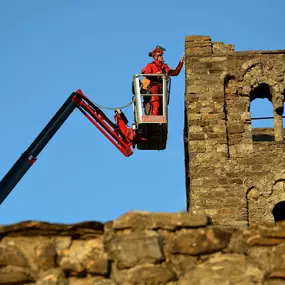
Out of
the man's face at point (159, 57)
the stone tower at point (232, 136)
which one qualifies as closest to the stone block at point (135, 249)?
the stone tower at point (232, 136)

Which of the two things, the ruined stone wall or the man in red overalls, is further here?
the man in red overalls

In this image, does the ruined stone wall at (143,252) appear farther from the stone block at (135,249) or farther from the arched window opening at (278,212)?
the arched window opening at (278,212)

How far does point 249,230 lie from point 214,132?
44.4 ft

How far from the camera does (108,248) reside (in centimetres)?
555

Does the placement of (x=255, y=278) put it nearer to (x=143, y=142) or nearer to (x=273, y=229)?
(x=273, y=229)

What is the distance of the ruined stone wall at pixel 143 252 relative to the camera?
5.45 m

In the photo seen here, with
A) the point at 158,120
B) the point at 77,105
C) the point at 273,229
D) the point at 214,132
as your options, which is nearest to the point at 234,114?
the point at 214,132

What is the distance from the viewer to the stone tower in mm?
18344

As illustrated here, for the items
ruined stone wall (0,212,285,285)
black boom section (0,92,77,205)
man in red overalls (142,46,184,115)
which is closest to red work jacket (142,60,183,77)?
man in red overalls (142,46,184,115)

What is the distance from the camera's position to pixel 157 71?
772 inches

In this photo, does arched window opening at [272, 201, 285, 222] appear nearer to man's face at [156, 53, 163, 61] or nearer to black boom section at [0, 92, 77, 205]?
man's face at [156, 53, 163, 61]

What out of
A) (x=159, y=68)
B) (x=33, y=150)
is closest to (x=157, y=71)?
(x=159, y=68)

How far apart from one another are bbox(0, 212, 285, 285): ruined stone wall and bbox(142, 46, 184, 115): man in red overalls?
13277 millimetres

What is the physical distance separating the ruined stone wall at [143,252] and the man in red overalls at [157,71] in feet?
43.6
